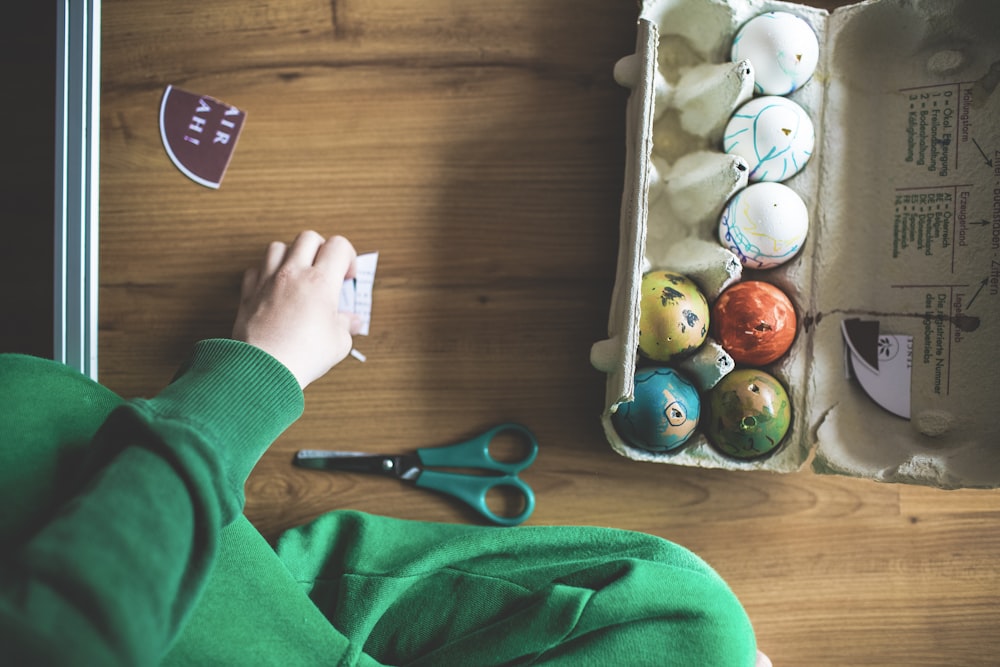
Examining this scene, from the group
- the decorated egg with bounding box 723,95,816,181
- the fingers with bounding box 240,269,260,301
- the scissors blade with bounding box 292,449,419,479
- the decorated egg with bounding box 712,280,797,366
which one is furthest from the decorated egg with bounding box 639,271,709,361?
the fingers with bounding box 240,269,260,301

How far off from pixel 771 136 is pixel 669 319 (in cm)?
20

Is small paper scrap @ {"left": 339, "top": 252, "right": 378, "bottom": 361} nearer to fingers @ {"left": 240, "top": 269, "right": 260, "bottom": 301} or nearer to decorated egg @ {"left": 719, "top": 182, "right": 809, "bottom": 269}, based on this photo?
fingers @ {"left": 240, "top": 269, "right": 260, "bottom": 301}

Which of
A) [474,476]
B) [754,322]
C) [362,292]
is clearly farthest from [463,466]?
[754,322]

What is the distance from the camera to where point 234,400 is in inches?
21.0

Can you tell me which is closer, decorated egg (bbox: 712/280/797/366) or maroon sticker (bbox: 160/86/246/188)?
decorated egg (bbox: 712/280/797/366)

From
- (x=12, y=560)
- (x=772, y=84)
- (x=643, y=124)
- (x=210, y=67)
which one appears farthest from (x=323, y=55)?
(x=12, y=560)

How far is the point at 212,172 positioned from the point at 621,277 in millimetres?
477

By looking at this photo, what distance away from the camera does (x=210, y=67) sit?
30.5 inches

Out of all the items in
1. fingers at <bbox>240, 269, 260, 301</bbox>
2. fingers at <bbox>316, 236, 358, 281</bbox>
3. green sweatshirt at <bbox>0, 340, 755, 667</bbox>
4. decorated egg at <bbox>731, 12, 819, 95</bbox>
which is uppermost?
decorated egg at <bbox>731, 12, 819, 95</bbox>

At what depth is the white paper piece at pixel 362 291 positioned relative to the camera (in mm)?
761

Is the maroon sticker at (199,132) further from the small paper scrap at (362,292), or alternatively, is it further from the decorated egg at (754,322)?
the decorated egg at (754,322)

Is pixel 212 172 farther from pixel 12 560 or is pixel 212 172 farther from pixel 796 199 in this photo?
pixel 796 199

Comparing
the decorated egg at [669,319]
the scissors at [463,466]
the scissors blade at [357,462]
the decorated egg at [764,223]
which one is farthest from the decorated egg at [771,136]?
the scissors blade at [357,462]

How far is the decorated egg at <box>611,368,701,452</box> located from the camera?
2.12ft
